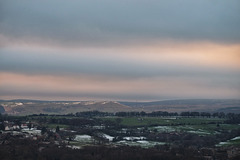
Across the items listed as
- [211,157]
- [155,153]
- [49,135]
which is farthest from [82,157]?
[49,135]

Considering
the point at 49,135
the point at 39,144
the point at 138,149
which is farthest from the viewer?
the point at 49,135

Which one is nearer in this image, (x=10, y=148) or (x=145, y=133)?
(x=10, y=148)

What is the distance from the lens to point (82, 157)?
4058 inches

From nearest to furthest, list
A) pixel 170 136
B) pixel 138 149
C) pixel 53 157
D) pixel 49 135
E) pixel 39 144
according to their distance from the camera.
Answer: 1. pixel 53 157
2. pixel 138 149
3. pixel 39 144
4. pixel 49 135
5. pixel 170 136

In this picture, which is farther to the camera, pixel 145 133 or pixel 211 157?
pixel 145 133

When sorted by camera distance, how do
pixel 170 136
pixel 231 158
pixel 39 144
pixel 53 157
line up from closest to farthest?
pixel 231 158 < pixel 53 157 < pixel 39 144 < pixel 170 136

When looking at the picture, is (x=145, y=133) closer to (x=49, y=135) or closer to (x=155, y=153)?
(x=49, y=135)

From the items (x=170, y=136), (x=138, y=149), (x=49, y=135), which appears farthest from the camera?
(x=170, y=136)

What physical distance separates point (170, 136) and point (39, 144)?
5918cm

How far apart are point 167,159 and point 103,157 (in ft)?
50.2

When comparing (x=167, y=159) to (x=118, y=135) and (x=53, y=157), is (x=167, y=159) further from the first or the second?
(x=118, y=135)

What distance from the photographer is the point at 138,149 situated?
116000 millimetres

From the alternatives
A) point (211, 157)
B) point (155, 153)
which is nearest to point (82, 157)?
point (155, 153)

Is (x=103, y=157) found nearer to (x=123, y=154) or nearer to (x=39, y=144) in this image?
(x=123, y=154)
